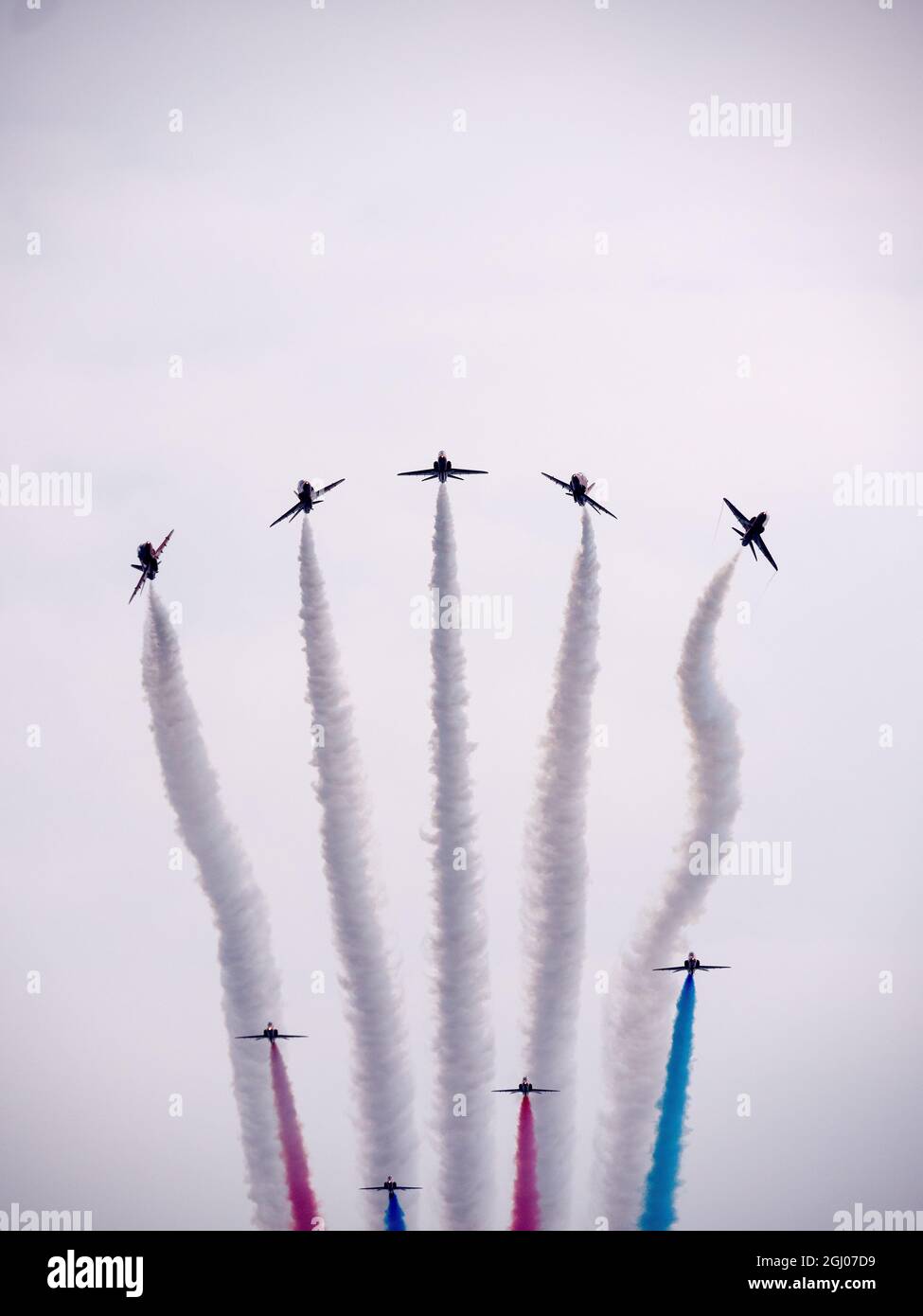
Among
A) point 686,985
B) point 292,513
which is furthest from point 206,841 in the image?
point 686,985

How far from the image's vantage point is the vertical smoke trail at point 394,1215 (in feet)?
277

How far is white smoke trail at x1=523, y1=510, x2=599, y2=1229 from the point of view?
84.2 metres

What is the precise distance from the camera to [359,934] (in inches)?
3319

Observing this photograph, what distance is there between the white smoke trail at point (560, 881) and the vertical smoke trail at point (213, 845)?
9.94 metres

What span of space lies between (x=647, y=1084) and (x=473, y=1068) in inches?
258

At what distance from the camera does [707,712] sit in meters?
83.7

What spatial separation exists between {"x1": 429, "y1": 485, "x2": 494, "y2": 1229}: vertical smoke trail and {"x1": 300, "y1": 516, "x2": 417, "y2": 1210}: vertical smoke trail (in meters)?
1.62

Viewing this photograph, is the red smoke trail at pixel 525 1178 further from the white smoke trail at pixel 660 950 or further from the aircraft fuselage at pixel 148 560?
the aircraft fuselage at pixel 148 560

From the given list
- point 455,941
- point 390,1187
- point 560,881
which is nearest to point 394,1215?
point 390,1187

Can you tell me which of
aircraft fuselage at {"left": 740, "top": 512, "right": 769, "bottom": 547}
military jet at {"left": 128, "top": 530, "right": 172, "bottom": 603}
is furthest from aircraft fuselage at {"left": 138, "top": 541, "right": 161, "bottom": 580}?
aircraft fuselage at {"left": 740, "top": 512, "right": 769, "bottom": 547}

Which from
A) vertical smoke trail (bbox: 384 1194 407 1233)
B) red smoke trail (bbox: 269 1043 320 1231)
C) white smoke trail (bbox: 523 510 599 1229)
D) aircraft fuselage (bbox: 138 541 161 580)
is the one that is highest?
aircraft fuselage (bbox: 138 541 161 580)

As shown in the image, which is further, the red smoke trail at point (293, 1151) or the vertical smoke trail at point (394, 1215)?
the red smoke trail at point (293, 1151)

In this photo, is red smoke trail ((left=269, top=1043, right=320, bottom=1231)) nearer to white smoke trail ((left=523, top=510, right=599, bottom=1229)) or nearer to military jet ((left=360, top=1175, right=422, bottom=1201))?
military jet ((left=360, top=1175, right=422, bottom=1201))

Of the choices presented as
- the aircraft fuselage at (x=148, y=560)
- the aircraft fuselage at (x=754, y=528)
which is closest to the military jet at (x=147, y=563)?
the aircraft fuselage at (x=148, y=560)
